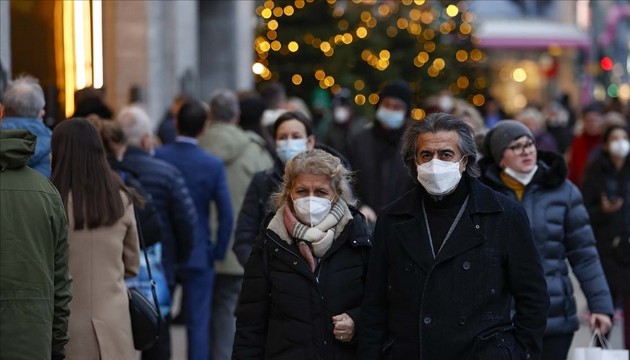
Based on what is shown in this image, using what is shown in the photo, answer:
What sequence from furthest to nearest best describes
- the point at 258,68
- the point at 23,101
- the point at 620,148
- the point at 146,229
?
the point at 258,68 → the point at 620,148 → the point at 23,101 → the point at 146,229

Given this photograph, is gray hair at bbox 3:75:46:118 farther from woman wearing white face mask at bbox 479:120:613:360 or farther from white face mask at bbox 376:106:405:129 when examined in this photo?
white face mask at bbox 376:106:405:129

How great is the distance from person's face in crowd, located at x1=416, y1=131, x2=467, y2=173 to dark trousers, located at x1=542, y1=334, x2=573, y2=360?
6.30ft

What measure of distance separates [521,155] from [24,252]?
131 inches

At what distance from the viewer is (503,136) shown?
852 centimetres

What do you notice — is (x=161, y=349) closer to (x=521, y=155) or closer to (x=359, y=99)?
(x=521, y=155)

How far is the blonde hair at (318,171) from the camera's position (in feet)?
22.7

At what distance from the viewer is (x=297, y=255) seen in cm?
677

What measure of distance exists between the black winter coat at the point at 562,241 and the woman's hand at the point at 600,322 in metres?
0.03

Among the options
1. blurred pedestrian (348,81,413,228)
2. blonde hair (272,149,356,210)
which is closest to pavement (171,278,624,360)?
blurred pedestrian (348,81,413,228)

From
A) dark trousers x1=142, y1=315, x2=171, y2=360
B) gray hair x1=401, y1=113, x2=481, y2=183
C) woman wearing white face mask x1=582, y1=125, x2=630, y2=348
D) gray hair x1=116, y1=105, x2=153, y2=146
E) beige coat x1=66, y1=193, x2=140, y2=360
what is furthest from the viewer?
woman wearing white face mask x1=582, y1=125, x2=630, y2=348

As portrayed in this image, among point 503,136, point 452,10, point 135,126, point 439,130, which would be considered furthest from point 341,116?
point 439,130

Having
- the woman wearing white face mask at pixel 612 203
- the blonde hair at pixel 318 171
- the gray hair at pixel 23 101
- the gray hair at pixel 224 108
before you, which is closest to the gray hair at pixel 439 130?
the blonde hair at pixel 318 171

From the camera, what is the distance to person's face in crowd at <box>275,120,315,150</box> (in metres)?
9.18

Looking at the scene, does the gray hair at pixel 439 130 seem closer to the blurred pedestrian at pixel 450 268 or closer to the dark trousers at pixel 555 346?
the blurred pedestrian at pixel 450 268
